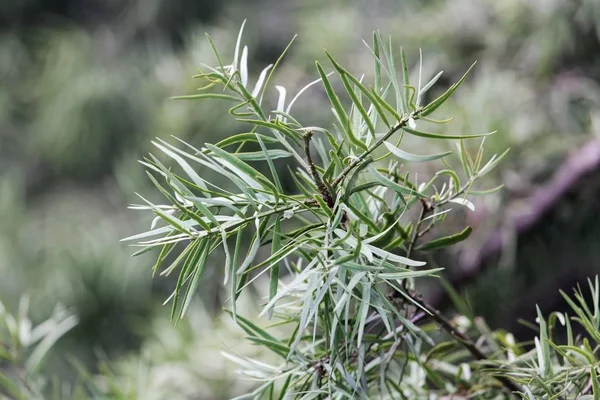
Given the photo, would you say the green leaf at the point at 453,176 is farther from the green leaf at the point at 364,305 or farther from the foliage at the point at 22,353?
the foliage at the point at 22,353

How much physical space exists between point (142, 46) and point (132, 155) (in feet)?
0.79

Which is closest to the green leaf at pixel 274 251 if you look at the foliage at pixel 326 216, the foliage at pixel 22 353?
the foliage at pixel 326 216

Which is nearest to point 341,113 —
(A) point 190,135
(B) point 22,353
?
(B) point 22,353

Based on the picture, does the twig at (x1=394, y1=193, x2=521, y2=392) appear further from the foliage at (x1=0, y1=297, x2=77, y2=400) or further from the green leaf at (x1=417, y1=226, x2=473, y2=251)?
the foliage at (x1=0, y1=297, x2=77, y2=400)

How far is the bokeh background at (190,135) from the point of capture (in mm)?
396

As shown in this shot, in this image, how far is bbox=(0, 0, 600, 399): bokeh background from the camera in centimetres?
40

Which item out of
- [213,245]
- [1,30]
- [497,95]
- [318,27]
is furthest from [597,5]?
[1,30]

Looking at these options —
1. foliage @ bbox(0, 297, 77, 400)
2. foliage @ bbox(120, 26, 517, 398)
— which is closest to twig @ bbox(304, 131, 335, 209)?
foliage @ bbox(120, 26, 517, 398)

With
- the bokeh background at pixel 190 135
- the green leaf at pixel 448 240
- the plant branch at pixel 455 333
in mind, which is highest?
the green leaf at pixel 448 240

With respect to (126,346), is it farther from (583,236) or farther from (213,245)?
(213,245)

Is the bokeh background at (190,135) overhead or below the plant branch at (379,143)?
below

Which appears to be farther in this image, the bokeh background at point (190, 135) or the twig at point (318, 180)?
the bokeh background at point (190, 135)

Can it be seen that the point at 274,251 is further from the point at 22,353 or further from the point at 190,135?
the point at 190,135

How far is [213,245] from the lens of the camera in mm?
109
